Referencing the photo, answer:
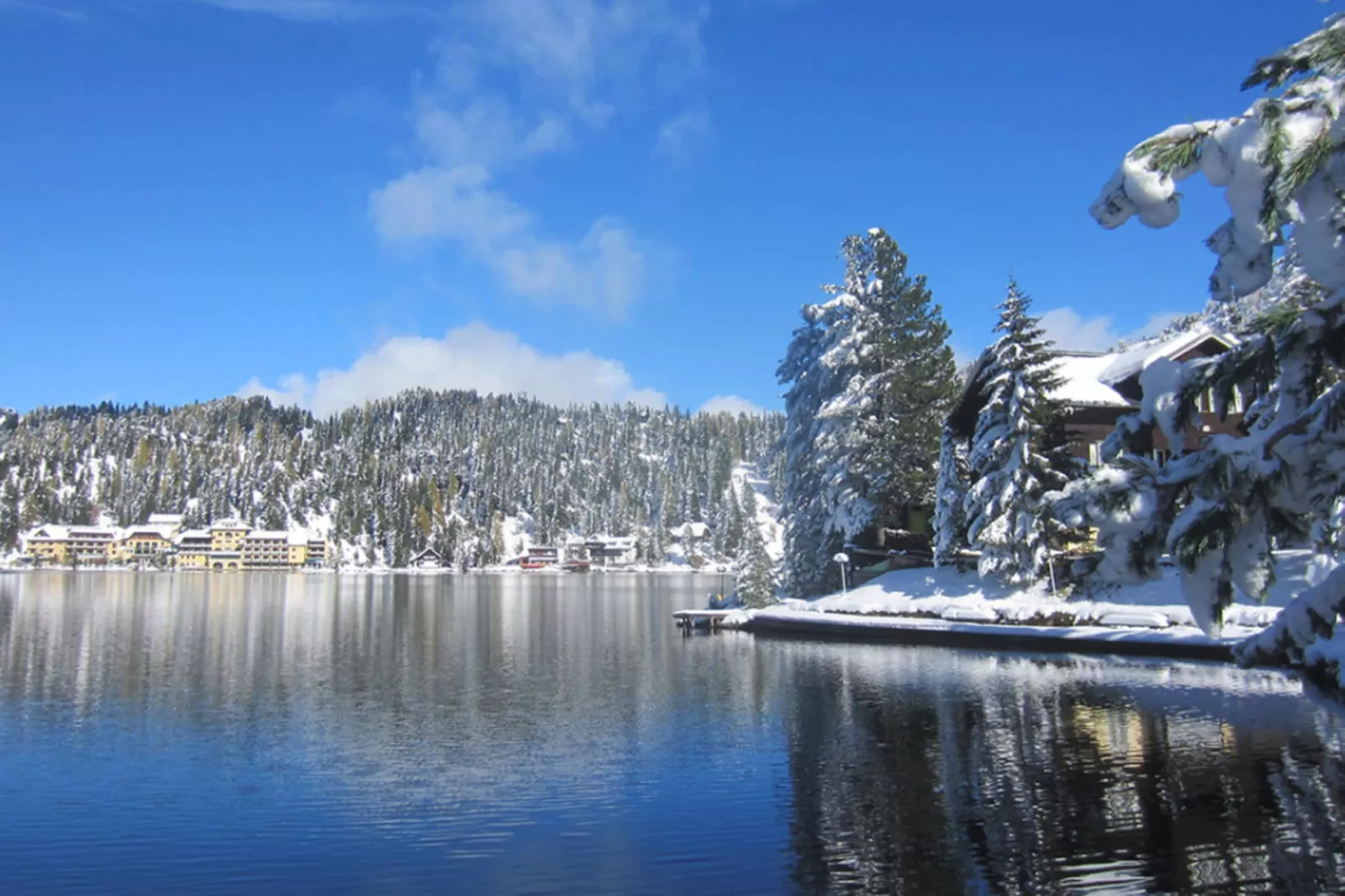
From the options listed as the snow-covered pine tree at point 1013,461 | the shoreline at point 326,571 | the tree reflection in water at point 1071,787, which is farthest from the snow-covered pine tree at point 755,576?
the shoreline at point 326,571

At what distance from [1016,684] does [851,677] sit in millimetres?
5058

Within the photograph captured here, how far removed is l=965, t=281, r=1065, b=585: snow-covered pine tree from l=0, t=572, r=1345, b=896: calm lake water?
283 inches

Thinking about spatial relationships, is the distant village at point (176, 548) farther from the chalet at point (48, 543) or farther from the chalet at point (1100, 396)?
the chalet at point (1100, 396)

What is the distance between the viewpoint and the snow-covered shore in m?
30.5

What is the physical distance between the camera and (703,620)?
50500 mm

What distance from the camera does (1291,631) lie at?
6.57 m

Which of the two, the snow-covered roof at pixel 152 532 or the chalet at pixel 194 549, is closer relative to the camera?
the chalet at pixel 194 549

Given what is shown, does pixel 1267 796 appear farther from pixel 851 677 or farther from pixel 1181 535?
pixel 851 677

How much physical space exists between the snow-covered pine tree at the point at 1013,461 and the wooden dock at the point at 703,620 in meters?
14.9

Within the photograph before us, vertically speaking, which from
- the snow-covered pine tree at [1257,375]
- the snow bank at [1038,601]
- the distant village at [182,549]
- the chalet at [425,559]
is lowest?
the snow bank at [1038,601]

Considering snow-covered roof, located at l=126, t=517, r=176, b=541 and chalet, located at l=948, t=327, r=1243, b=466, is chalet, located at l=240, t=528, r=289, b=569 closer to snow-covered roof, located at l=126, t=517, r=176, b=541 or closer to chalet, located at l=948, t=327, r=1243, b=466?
snow-covered roof, located at l=126, t=517, r=176, b=541

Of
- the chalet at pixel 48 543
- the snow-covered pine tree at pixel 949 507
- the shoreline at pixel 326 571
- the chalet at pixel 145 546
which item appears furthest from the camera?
the chalet at pixel 145 546

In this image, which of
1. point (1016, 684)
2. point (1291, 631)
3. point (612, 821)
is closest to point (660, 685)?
point (1016, 684)

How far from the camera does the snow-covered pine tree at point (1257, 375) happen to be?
5.82 metres
